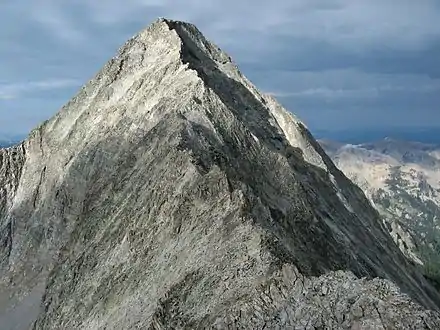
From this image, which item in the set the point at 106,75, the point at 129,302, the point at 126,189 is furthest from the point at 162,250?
the point at 106,75

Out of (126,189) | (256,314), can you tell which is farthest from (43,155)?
(256,314)

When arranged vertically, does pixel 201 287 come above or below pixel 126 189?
below

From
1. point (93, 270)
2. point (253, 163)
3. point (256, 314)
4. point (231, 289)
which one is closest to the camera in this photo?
point (256, 314)

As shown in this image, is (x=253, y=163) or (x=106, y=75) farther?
(x=106, y=75)

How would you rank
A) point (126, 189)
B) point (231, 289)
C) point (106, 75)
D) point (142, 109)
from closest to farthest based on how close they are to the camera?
point (231, 289) → point (126, 189) → point (142, 109) → point (106, 75)

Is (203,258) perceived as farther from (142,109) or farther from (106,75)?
(106,75)

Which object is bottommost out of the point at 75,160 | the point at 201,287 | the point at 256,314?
the point at 256,314
